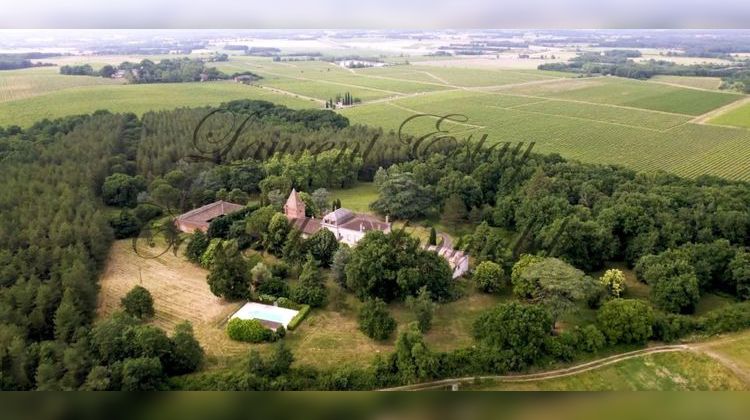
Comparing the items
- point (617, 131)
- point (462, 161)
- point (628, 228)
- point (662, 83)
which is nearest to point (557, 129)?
point (617, 131)

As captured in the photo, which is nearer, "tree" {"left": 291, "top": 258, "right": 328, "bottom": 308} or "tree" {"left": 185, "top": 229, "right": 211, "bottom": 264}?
"tree" {"left": 291, "top": 258, "right": 328, "bottom": 308}

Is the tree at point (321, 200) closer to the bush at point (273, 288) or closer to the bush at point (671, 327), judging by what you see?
the bush at point (273, 288)

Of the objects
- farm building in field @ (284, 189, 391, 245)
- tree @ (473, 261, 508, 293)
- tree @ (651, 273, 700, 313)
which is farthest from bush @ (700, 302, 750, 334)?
farm building in field @ (284, 189, 391, 245)

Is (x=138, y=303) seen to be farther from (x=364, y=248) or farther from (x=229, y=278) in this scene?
(x=364, y=248)

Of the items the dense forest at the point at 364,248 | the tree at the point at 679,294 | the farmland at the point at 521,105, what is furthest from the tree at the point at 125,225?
the farmland at the point at 521,105

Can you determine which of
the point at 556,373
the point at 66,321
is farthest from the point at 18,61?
the point at 556,373

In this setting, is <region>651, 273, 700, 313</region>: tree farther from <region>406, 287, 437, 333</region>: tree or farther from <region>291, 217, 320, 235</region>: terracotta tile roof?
<region>291, 217, 320, 235</region>: terracotta tile roof
